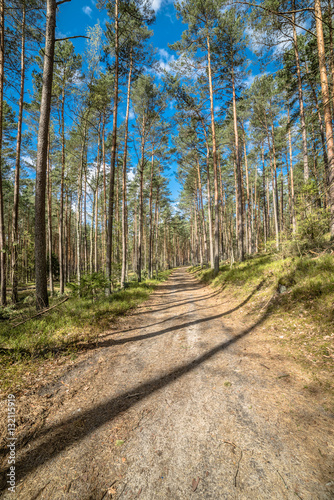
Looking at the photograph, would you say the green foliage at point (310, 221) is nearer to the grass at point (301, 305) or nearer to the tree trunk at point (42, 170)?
the grass at point (301, 305)

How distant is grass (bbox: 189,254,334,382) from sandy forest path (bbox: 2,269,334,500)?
732 millimetres

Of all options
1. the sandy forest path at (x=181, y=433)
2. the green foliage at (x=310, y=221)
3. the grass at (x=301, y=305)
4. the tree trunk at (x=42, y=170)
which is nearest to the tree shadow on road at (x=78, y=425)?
the sandy forest path at (x=181, y=433)

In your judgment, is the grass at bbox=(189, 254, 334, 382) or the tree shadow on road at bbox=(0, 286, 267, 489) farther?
the grass at bbox=(189, 254, 334, 382)

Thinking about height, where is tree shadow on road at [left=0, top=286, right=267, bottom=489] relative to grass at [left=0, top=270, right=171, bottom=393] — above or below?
below

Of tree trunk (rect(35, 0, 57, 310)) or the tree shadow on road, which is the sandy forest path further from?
tree trunk (rect(35, 0, 57, 310))

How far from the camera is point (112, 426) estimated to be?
8.36 ft

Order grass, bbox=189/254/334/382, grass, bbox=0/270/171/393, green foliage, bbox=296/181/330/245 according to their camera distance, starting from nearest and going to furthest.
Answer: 1. grass, bbox=0/270/171/393
2. grass, bbox=189/254/334/382
3. green foliage, bbox=296/181/330/245

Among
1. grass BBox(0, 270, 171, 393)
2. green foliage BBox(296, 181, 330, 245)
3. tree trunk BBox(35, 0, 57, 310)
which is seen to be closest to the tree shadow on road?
grass BBox(0, 270, 171, 393)

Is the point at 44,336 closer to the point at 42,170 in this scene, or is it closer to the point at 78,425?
the point at 78,425

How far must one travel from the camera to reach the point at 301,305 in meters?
5.43

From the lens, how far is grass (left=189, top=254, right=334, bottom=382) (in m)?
3.96

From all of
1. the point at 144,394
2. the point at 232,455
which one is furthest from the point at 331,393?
the point at 144,394

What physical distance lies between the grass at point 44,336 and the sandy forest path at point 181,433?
0.78 m

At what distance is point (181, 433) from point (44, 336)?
4.32 metres
